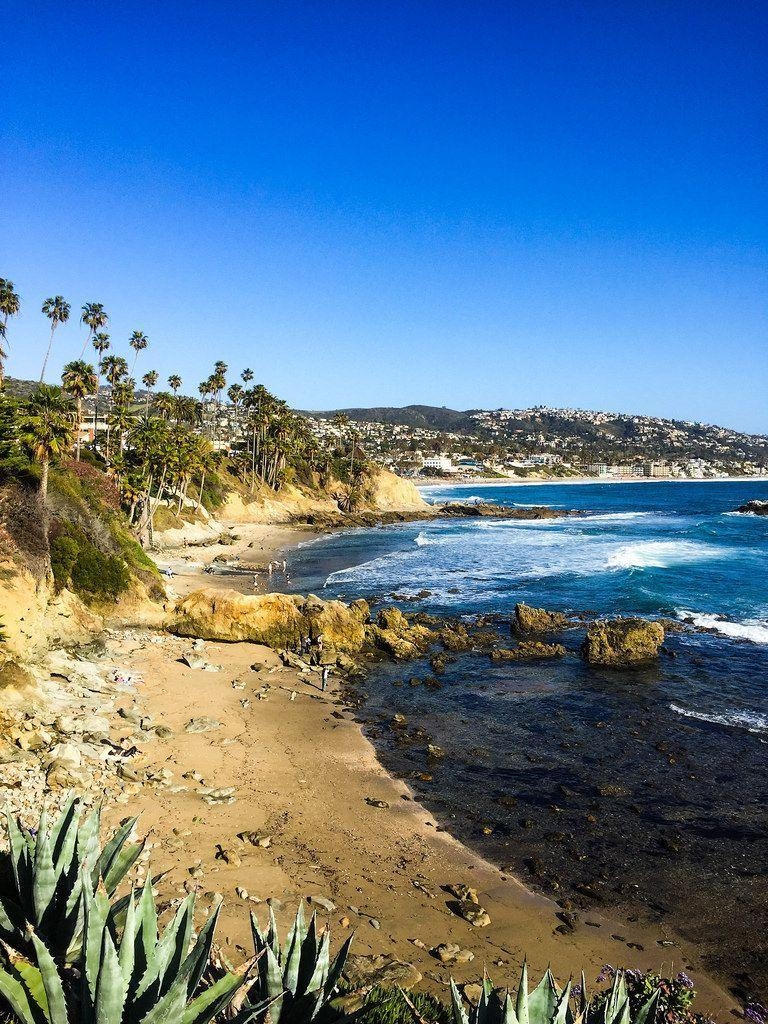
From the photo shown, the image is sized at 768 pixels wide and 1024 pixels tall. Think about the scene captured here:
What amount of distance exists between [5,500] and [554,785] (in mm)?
20152

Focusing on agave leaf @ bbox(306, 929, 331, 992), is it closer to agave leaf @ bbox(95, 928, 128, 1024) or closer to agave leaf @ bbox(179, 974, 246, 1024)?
agave leaf @ bbox(179, 974, 246, 1024)

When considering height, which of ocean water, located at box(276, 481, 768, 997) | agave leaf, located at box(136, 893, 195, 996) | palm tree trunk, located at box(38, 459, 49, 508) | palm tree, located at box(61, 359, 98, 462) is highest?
palm tree, located at box(61, 359, 98, 462)

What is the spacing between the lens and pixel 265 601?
1056 inches

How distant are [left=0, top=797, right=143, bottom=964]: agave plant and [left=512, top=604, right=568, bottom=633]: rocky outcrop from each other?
84.7 feet

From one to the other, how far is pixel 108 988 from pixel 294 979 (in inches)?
68.3

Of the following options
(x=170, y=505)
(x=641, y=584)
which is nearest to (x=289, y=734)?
(x=641, y=584)

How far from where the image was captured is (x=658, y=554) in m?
55.3

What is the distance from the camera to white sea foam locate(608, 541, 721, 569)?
165 ft

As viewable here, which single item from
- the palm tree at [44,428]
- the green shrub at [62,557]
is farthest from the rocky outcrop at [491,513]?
the green shrub at [62,557]

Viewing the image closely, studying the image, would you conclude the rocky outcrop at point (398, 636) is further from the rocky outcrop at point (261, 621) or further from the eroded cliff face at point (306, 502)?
the eroded cliff face at point (306, 502)

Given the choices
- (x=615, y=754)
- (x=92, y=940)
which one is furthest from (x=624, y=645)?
(x=92, y=940)

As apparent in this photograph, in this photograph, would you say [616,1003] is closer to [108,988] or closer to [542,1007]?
[542,1007]

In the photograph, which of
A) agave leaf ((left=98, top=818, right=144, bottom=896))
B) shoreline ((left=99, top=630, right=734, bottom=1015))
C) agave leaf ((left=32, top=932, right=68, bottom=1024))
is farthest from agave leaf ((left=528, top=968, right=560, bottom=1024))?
shoreline ((left=99, top=630, right=734, bottom=1015))

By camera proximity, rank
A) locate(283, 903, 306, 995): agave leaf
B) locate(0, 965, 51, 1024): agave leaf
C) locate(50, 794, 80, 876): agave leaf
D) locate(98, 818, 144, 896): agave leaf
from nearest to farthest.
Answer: locate(0, 965, 51, 1024): agave leaf
locate(283, 903, 306, 995): agave leaf
locate(50, 794, 80, 876): agave leaf
locate(98, 818, 144, 896): agave leaf
